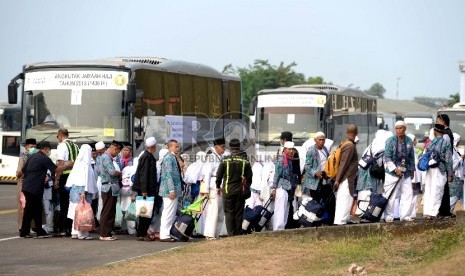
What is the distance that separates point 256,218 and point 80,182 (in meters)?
2.91

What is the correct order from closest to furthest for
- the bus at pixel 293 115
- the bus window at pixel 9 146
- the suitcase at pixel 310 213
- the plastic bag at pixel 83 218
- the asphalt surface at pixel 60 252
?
the asphalt surface at pixel 60 252 < the plastic bag at pixel 83 218 < the suitcase at pixel 310 213 < the bus at pixel 293 115 < the bus window at pixel 9 146

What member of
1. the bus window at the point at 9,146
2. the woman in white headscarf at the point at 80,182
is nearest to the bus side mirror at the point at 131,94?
the woman in white headscarf at the point at 80,182

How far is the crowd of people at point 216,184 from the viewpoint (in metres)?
21.2

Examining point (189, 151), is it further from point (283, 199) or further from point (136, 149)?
point (283, 199)

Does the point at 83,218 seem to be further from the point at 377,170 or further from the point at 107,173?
the point at 377,170

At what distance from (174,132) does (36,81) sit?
3.91 meters

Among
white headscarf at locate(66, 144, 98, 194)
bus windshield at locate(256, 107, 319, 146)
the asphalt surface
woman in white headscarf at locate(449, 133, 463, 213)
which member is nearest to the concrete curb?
the asphalt surface

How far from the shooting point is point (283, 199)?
21.5 meters

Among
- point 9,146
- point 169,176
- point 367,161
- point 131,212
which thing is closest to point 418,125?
point 9,146

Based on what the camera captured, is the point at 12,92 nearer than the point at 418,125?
Yes

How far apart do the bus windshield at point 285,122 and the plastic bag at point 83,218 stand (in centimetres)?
1775

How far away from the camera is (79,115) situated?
28.2 m

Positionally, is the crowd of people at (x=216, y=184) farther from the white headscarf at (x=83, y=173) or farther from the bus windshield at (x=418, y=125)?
the bus windshield at (x=418, y=125)

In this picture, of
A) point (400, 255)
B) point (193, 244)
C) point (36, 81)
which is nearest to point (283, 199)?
point (193, 244)
